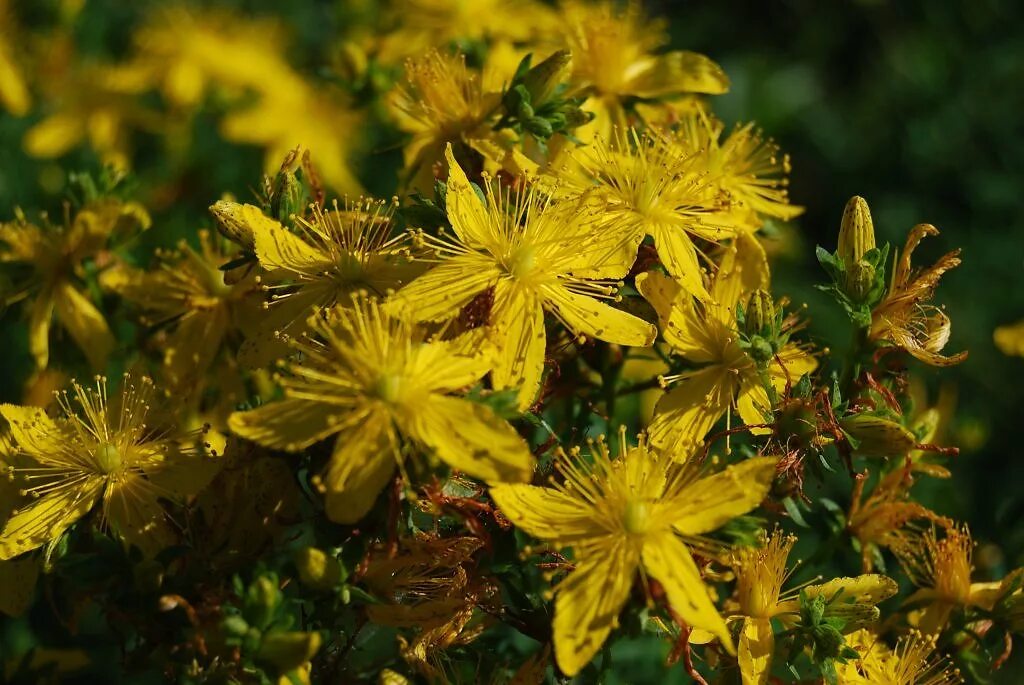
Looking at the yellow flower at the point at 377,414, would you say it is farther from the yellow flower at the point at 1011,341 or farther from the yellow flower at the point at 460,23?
the yellow flower at the point at 1011,341

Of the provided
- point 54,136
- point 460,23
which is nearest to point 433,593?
point 460,23

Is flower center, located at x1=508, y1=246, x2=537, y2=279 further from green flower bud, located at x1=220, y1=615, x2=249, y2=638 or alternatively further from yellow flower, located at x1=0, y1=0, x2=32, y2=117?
yellow flower, located at x1=0, y1=0, x2=32, y2=117

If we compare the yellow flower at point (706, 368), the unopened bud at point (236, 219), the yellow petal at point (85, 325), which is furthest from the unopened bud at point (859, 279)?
the yellow petal at point (85, 325)

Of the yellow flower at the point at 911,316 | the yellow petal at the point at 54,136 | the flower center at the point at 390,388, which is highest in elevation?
the flower center at the point at 390,388

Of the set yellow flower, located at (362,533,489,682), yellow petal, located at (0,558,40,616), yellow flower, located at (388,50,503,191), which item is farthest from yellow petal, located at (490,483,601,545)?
yellow petal, located at (0,558,40,616)

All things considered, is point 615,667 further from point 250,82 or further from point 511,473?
point 250,82

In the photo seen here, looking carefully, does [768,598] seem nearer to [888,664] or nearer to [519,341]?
[888,664]

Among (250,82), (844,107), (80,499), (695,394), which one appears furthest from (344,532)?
(844,107)
